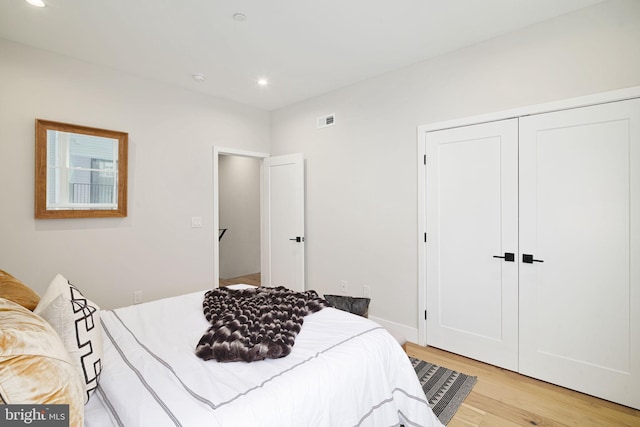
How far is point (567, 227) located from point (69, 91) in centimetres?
434

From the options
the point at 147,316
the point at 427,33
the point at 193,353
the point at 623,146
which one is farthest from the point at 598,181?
the point at 147,316

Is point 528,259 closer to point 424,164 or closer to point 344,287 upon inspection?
point 424,164

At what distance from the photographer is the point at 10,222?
2625mm

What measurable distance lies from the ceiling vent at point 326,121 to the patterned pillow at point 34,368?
10.9 ft

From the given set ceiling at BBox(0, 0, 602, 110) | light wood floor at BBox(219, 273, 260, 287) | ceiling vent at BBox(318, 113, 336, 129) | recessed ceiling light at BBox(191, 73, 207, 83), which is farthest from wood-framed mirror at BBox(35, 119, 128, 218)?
light wood floor at BBox(219, 273, 260, 287)

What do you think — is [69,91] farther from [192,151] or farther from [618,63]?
[618,63]

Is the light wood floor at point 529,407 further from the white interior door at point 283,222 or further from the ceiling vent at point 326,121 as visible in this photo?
the ceiling vent at point 326,121

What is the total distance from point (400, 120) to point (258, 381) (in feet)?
9.04

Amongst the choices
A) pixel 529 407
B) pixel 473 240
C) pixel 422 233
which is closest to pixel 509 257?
pixel 473 240

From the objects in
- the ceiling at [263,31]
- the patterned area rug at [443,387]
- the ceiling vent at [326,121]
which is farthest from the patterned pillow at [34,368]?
the ceiling vent at [326,121]

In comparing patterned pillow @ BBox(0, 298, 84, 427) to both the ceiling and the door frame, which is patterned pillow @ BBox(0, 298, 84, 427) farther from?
the door frame

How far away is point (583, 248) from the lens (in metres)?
2.25

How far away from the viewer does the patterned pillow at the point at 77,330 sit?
45.5 inches

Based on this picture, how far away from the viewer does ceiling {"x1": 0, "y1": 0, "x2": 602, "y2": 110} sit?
2.22 meters
